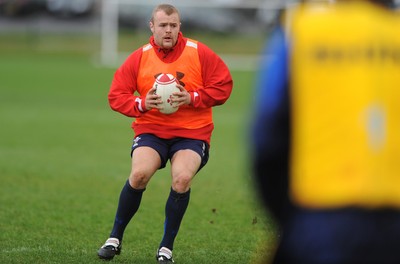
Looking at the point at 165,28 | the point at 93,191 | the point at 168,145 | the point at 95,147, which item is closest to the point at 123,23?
the point at 95,147

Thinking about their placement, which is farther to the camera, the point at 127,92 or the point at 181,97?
the point at 127,92

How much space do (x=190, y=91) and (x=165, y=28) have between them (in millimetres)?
474

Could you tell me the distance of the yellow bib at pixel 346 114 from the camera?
116 inches

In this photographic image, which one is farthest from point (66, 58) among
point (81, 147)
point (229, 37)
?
point (81, 147)

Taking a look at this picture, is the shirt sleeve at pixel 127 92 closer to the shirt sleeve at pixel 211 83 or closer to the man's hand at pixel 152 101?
the man's hand at pixel 152 101

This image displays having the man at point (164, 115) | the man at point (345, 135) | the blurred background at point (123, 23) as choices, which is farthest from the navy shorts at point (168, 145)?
the blurred background at point (123, 23)

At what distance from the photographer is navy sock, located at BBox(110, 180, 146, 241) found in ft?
21.0

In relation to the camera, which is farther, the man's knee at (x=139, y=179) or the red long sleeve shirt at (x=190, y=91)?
the red long sleeve shirt at (x=190, y=91)

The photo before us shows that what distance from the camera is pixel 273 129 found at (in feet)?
10.1

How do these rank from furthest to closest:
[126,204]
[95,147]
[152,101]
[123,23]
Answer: [123,23] → [95,147] → [126,204] → [152,101]

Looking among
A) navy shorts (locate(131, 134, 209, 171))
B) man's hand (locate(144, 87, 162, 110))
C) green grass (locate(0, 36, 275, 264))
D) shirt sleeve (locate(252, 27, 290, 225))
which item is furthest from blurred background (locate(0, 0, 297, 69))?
shirt sleeve (locate(252, 27, 290, 225))

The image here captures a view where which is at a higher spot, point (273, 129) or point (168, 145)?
point (273, 129)

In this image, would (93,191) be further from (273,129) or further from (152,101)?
(273,129)

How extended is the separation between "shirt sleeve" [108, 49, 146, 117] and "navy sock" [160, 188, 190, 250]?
24.8 inches
